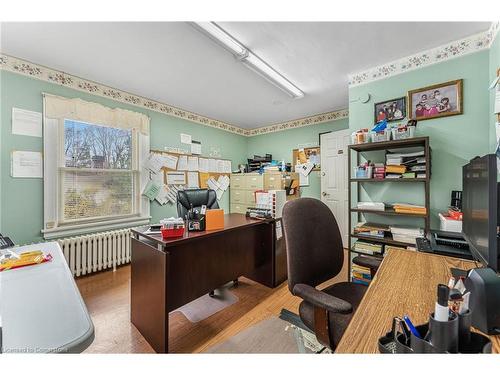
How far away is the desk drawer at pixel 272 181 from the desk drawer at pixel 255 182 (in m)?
0.08

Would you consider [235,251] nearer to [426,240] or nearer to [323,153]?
[426,240]

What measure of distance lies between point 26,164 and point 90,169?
1.94 feet

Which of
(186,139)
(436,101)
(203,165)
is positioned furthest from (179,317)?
(436,101)

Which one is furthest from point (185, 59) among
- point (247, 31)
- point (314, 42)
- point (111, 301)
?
point (111, 301)

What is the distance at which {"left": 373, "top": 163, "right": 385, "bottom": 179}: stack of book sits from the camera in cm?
225

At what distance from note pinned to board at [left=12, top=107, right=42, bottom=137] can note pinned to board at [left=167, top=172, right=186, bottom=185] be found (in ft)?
5.38

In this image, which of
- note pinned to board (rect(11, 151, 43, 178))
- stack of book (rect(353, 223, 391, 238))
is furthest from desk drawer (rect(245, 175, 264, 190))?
note pinned to board (rect(11, 151, 43, 178))

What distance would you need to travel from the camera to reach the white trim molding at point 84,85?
7.56 ft

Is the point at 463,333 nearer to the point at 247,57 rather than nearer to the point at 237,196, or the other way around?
the point at 247,57

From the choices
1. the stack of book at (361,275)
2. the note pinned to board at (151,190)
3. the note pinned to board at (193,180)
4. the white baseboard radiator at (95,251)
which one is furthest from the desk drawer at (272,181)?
the white baseboard radiator at (95,251)

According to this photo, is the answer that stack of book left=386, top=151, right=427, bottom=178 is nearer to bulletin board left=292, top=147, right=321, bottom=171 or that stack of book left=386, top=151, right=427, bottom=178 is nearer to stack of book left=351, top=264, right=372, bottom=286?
stack of book left=351, top=264, right=372, bottom=286
